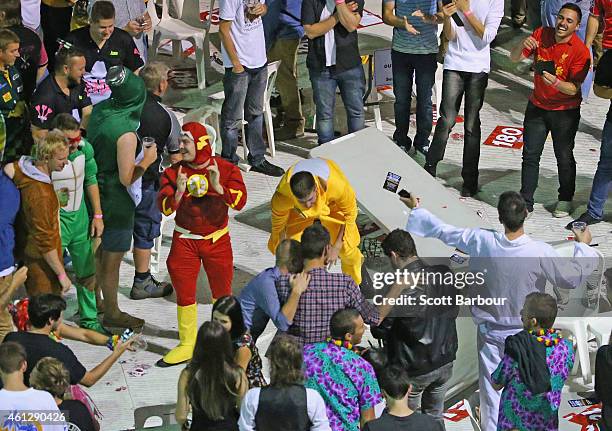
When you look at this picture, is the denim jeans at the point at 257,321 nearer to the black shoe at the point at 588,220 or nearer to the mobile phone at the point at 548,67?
the mobile phone at the point at 548,67

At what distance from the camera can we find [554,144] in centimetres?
875

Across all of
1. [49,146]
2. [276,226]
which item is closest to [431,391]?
[276,226]

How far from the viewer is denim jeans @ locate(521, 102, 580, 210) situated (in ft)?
28.1

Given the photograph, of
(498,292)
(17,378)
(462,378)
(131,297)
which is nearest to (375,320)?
(498,292)

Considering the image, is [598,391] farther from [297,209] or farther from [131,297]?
[131,297]

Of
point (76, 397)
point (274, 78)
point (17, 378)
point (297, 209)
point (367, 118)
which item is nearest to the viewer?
point (17, 378)

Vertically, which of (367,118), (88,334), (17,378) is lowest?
(367,118)

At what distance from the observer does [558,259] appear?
642 centimetres

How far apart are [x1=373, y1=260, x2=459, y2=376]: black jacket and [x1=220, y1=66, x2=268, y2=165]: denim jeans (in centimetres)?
326

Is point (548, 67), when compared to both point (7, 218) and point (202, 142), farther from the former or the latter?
point (7, 218)

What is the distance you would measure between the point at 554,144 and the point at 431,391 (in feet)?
9.51

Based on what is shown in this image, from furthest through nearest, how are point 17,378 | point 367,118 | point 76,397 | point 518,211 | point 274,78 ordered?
1. point 367,118
2. point 274,78
3. point 518,211
4. point 76,397
5. point 17,378

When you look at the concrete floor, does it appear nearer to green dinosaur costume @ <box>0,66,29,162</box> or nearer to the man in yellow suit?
the man in yellow suit

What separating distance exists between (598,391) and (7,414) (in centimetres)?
264
